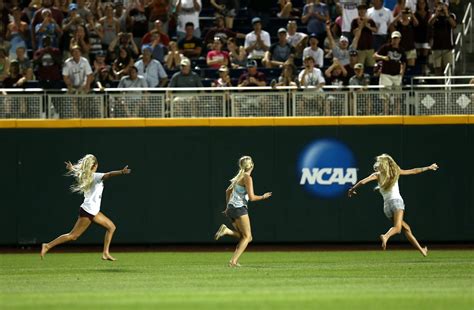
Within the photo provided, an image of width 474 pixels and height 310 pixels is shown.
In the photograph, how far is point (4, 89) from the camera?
82.1 feet

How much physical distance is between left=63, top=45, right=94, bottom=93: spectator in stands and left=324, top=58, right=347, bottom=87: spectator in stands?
17.7 feet

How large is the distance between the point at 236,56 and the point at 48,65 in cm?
445

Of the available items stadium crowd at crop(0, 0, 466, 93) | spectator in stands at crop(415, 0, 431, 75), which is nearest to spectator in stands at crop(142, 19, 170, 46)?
stadium crowd at crop(0, 0, 466, 93)

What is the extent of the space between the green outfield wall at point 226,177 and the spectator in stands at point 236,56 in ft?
6.98

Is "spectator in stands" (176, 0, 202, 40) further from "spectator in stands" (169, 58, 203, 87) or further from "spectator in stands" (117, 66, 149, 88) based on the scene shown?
"spectator in stands" (117, 66, 149, 88)

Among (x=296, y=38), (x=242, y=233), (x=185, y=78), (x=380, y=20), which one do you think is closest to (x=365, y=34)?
(x=380, y=20)

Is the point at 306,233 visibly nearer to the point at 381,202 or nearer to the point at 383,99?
the point at 381,202

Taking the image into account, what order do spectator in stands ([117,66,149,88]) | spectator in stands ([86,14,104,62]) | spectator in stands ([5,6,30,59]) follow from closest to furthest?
spectator in stands ([117,66,149,88])
spectator in stands ([86,14,104,62])
spectator in stands ([5,6,30,59])

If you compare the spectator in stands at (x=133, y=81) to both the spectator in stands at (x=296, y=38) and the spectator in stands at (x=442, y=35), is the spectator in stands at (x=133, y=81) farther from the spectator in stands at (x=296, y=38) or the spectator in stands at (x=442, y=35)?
the spectator in stands at (x=442, y=35)

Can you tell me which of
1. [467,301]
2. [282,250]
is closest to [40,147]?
[282,250]

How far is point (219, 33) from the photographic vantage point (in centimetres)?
2745

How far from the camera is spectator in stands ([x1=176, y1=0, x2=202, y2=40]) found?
1096 inches

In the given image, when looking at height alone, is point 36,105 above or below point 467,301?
above

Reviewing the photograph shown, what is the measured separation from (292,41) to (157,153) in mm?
4387
